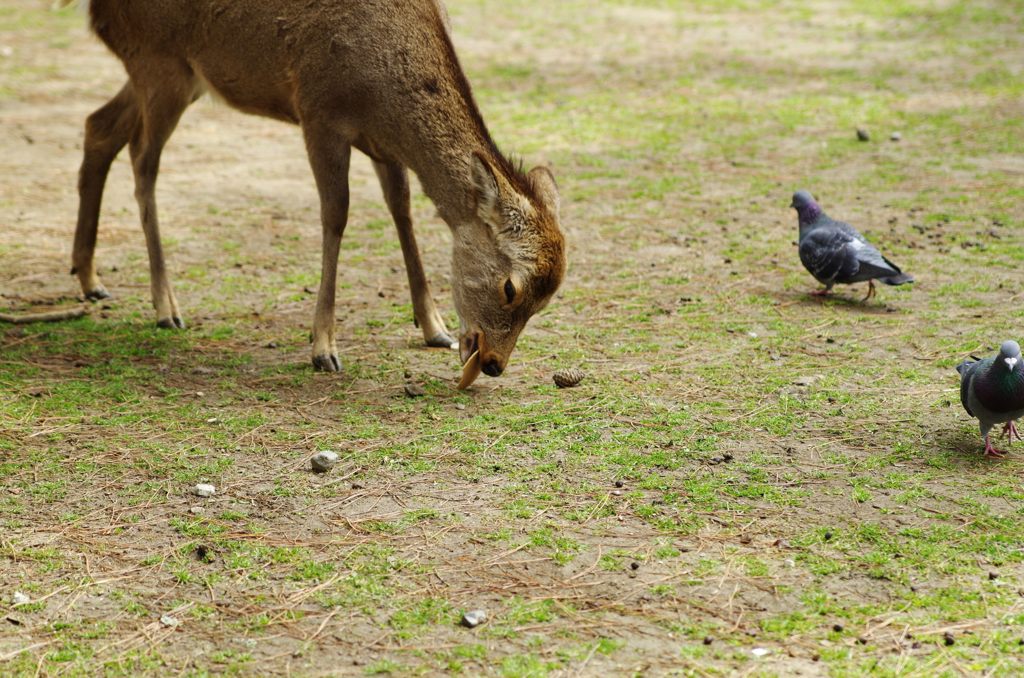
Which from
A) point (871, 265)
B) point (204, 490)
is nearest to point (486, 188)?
point (204, 490)

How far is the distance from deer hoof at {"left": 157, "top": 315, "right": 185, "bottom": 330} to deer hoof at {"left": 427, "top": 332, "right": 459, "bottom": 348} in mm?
1496

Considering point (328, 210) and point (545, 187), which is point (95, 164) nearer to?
point (328, 210)

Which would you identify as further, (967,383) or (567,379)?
(567,379)

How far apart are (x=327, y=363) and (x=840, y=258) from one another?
10.0 feet

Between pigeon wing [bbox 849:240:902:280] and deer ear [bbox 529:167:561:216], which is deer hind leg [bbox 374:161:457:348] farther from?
pigeon wing [bbox 849:240:902:280]

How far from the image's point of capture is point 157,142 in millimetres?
6871

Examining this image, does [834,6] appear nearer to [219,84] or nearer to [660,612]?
[219,84]

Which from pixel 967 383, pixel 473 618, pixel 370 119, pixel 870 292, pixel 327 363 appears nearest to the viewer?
pixel 473 618

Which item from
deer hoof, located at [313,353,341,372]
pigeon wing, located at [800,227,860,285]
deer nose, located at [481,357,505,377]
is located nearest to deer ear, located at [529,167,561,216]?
deer nose, located at [481,357,505,377]

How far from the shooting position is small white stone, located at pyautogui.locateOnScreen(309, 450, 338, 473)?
5141 mm

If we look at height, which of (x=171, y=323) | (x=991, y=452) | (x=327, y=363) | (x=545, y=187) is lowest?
(x=171, y=323)

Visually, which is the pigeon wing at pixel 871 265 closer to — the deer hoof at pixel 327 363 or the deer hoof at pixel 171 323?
the deer hoof at pixel 327 363

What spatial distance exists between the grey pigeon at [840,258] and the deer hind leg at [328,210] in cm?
284

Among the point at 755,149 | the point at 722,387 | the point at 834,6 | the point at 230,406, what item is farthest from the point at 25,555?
the point at 834,6
